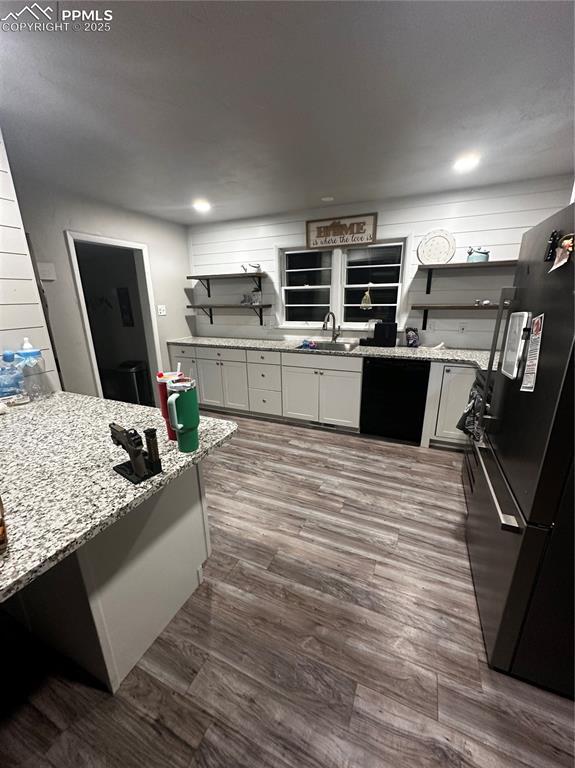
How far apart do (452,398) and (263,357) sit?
210 cm

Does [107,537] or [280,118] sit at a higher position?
[280,118]

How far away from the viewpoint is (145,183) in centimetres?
268

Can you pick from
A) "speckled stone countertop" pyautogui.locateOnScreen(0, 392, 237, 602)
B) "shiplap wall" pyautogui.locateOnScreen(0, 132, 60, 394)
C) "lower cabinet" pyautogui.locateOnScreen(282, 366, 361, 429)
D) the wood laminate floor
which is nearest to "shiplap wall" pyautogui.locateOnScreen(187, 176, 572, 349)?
"lower cabinet" pyautogui.locateOnScreen(282, 366, 361, 429)

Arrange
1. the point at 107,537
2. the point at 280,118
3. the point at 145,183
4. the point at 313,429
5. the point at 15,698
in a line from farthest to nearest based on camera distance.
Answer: the point at 313,429 → the point at 145,183 → the point at 280,118 → the point at 15,698 → the point at 107,537

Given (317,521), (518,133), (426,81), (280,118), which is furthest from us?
(317,521)

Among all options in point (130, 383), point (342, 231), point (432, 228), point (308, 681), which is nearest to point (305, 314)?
point (342, 231)

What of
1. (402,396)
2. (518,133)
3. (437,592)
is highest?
(518,133)

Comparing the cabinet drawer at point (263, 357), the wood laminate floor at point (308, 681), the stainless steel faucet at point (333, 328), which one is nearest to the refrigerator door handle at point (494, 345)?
the wood laminate floor at point (308, 681)

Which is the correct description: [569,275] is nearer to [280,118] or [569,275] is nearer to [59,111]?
[280,118]

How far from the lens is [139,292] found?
390 centimetres

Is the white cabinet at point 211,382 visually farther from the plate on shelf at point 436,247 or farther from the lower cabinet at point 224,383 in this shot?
the plate on shelf at point 436,247

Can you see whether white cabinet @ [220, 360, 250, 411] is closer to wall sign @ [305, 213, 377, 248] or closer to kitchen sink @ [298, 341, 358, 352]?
kitchen sink @ [298, 341, 358, 352]

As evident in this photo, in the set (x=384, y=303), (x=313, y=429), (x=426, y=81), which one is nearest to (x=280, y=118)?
(x=426, y=81)

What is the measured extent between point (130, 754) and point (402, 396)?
290 centimetres
